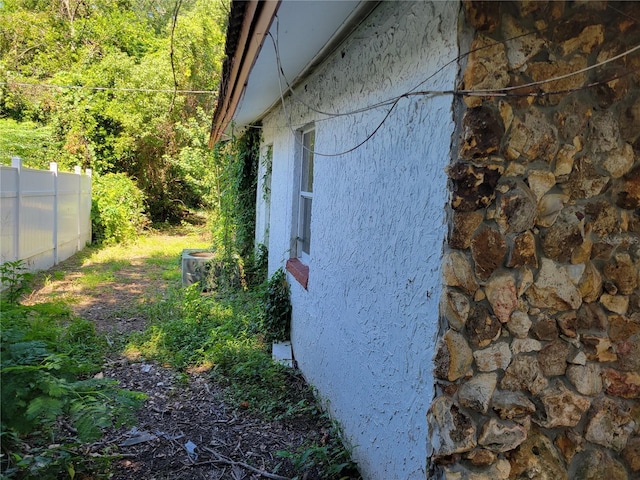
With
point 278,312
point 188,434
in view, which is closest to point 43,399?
point 188,434

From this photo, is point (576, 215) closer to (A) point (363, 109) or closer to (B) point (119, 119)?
(A) point (363, 109)

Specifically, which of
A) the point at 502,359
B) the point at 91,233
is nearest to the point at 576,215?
the point at 502,359

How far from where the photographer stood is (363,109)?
3.06 m

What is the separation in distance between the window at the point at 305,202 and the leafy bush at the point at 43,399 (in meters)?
2.67

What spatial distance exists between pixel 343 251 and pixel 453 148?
61.0 inches

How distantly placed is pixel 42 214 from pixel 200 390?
636 cm

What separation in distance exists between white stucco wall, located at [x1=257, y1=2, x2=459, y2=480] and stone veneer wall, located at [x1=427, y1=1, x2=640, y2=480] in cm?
13

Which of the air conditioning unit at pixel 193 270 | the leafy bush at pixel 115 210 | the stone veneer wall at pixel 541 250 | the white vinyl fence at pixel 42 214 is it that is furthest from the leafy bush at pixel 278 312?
the leafy bush at pixel 115 210

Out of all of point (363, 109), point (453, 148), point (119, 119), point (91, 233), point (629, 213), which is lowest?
point (91, 233)

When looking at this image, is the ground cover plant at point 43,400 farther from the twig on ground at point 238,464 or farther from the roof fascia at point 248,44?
the roof fascia at point 248,44

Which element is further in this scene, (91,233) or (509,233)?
(91,233)

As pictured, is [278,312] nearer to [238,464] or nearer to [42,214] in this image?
[238,464]

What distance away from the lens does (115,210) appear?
13.0m

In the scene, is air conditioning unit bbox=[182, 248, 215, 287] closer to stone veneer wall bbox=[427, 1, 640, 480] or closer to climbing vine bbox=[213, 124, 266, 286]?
climbing vine bbox=[213, 124, 266, 286]
